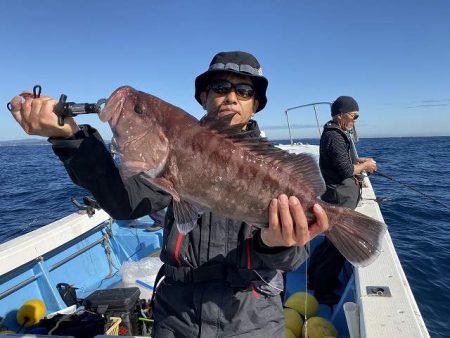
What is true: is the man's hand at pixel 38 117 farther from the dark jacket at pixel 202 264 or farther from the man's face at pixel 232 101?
the man's face at pixel 232 101

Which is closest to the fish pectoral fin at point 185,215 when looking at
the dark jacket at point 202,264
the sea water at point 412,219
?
the dark jacket at point 202,264

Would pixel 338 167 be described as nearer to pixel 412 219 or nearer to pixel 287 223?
pixel 287 223

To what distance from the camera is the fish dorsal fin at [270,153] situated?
2639mm

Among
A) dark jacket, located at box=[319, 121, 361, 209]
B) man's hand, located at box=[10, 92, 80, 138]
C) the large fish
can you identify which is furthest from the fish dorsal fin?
dark jacket, located at box=[319, 121, 361, 209]

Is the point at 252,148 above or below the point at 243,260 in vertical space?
above

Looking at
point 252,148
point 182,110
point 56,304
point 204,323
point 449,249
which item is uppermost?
point 182,110

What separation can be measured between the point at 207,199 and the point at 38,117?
1345 mm

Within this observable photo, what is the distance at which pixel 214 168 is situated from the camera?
258cm

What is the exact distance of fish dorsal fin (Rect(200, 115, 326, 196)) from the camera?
8.66 ft

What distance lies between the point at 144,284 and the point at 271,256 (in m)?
4.06

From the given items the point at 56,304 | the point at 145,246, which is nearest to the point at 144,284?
the point at 56,304

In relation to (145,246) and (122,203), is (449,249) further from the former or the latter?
(122,203)

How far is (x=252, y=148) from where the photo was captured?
106 inches

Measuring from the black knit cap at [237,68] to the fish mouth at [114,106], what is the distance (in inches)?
33.4
